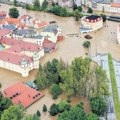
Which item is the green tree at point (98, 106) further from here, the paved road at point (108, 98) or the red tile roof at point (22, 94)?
the red tile roof at point (22, 94)

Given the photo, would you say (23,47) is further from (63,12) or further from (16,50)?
(63,12)

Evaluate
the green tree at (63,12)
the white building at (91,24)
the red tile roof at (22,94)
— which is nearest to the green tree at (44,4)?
the green tree at (63,12)

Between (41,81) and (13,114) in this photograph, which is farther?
(41,81)

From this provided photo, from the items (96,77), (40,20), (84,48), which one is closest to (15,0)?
(40,20)

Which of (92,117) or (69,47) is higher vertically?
(69,47)

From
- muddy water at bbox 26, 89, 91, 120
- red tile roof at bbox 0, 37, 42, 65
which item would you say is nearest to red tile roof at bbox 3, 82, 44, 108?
muddy water at bbox 26, 89, 91, 120

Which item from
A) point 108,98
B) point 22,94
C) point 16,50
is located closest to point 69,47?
point 16,50
